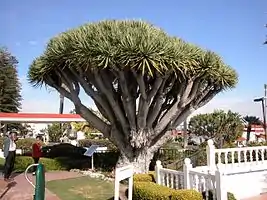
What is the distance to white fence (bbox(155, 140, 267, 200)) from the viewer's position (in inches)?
301

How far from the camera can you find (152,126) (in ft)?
45.9

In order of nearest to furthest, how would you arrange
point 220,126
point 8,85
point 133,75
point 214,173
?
1. point 214,173
2. point 133,75
3. point 220,126
4. point 8,85

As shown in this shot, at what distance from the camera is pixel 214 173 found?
7.89 metres

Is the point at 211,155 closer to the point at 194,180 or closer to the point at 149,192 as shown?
the point at 194,180

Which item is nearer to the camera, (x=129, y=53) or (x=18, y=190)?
(x=18, y=190)

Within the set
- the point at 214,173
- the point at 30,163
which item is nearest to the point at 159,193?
the point at 214,173

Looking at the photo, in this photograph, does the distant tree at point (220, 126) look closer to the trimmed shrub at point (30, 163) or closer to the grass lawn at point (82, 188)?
the trimmed shrub at point (30, 163)

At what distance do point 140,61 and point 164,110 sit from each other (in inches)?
145

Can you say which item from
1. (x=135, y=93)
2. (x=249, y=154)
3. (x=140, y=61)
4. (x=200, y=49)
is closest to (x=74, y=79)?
(x=135, y=93)

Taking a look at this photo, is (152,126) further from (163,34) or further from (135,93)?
(163,34)

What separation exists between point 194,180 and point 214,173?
2.83 feet

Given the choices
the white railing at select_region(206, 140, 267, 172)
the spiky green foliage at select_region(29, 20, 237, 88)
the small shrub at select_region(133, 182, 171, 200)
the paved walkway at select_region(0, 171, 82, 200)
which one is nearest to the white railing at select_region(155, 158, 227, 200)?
the small shrub at select_region(133, 182, 171, 200)

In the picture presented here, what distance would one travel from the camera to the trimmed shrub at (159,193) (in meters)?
7.54

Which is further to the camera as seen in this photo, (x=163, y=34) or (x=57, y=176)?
(x=57, y=176)
